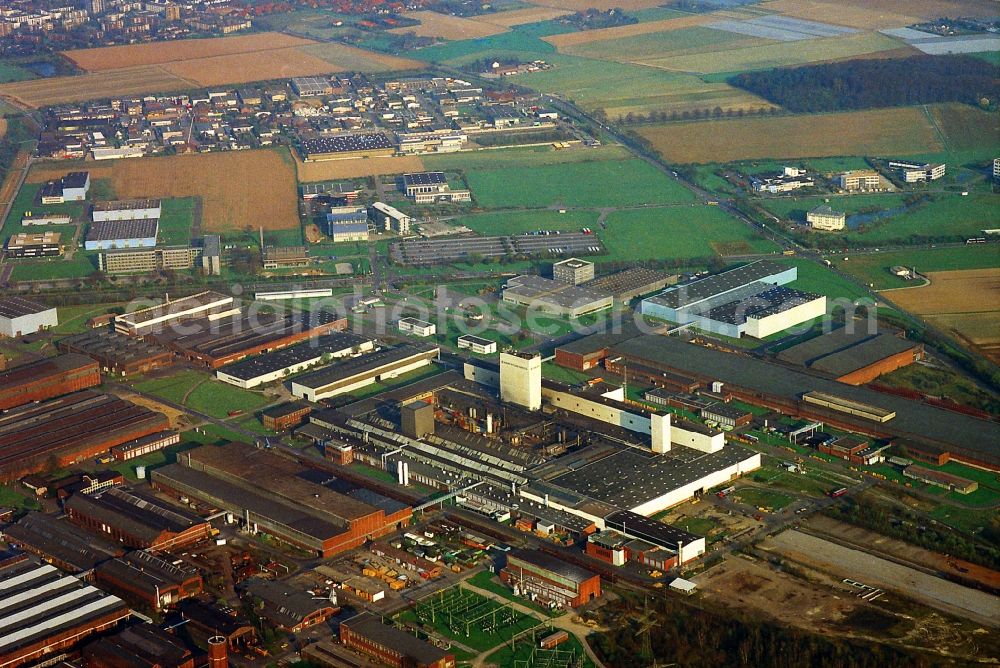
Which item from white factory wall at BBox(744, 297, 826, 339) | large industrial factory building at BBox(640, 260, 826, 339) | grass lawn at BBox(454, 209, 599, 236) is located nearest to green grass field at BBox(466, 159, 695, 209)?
grass lawn at BBox(454, 209, 599, 236)

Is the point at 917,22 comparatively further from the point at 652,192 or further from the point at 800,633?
the point at 800,633

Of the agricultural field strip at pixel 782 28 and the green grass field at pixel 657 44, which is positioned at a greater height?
the agricultural field strip at pixel 782 28

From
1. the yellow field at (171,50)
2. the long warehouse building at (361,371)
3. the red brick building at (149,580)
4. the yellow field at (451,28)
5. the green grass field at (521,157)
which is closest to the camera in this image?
the red brick building at (149,580)

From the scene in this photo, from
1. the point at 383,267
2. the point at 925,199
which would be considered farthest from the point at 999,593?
the point at 925,199

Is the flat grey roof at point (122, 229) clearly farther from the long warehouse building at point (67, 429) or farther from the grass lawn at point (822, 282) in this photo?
the grass lawn at point (822, 282)

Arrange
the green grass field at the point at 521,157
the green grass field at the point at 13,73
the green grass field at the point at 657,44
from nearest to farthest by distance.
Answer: the green grass field at the point at 521,157, the green grass field at the point at 13,73, the green grass field at the point at 657,44

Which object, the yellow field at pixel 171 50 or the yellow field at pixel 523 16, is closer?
the yellow field at pixel 171 50

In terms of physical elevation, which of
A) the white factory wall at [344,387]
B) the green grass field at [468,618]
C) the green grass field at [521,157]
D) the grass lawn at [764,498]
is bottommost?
the white factory wall at [344,387]

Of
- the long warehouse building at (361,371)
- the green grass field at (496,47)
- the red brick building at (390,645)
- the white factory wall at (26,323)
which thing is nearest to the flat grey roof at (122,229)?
the white factory wall at (26,323)

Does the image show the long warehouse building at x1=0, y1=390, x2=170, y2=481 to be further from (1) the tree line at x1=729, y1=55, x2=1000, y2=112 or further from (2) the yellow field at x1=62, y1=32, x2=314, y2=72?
(2) the yellow field at x1=62, y1=32, x2=314, y2=72
